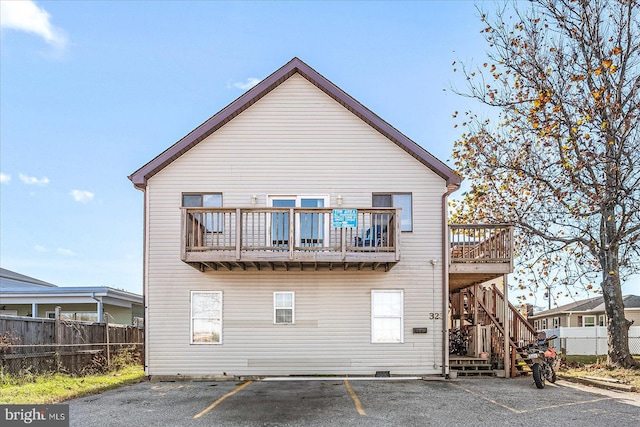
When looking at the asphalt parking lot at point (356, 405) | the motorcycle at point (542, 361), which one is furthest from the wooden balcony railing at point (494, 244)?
the asphalt parking lot at point (356, 405)

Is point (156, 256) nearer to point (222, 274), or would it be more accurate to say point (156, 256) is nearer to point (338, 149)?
point (222, 274)

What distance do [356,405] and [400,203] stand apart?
21.1ft

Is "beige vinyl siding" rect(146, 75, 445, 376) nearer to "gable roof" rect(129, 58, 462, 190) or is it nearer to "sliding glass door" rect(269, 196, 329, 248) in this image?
"gable roof" rect(129, 58, 462, 190)

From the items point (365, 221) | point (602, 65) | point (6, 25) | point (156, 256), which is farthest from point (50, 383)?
point (602, 65)

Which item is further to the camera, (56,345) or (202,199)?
(202,199)

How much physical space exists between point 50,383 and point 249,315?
16.3ft

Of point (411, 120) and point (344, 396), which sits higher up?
point (411, 120)

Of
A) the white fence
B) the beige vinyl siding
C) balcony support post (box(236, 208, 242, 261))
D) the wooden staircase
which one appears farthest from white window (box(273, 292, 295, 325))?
the white fence

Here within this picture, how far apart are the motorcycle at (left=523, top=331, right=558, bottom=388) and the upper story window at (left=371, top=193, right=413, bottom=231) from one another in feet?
14.2

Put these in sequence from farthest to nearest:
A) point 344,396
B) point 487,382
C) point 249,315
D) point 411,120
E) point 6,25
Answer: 1. point 6,25
2. point 411,120
3. point 249,315
4. point 487,382
5. point 344,396

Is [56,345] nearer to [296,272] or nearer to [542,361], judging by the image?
[296,272]

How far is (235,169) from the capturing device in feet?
50.7

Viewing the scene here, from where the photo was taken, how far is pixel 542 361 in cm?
1321

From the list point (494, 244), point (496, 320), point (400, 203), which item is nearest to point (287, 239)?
point (400, 203)
